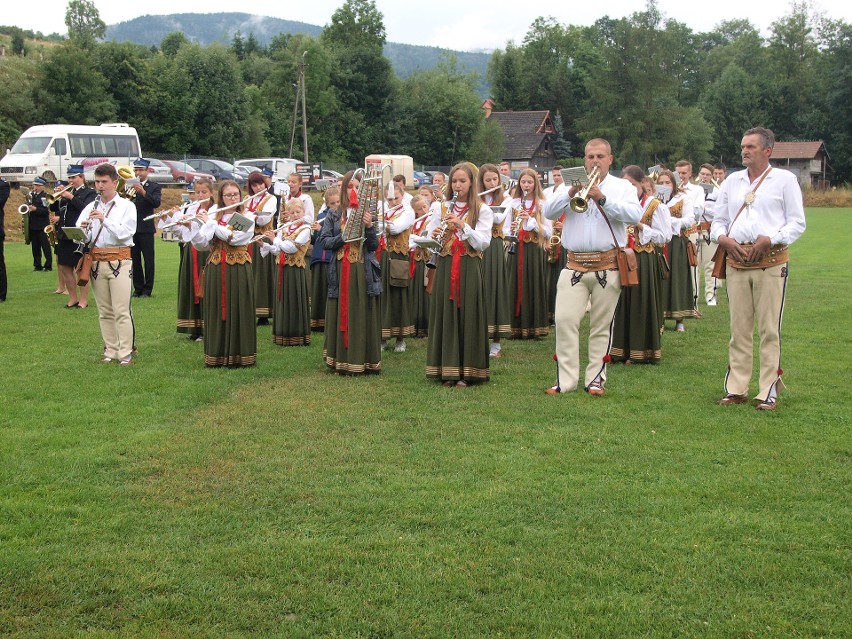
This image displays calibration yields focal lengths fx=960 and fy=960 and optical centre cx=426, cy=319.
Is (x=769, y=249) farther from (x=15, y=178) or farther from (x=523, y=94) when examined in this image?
(x=523, y=94)

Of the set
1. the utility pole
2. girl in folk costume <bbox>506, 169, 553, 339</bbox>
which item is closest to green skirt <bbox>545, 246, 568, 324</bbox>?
girl in folk costume <bbox>506, 169, 553, 339</bbox>

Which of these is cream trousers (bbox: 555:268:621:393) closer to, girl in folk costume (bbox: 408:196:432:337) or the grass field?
the grass field

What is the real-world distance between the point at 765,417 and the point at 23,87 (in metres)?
48.8

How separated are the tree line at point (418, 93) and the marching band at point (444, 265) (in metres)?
40.3

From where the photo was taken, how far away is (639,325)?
1059 cm

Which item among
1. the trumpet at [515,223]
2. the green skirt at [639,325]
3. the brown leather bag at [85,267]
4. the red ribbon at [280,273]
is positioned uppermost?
the trumpet at [515,223]

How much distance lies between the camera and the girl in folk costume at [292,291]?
1177cm

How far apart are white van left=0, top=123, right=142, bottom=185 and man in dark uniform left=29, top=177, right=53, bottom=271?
50.1 feet

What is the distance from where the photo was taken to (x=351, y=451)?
7.13 m

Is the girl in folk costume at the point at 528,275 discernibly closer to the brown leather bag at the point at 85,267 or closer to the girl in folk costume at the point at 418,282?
the girl in folk costume at the point at 418,282

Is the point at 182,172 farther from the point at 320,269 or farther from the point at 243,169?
the point at 320,269

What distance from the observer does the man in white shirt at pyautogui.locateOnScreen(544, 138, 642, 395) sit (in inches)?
333

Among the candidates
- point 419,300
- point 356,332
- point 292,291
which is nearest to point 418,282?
point 419,300

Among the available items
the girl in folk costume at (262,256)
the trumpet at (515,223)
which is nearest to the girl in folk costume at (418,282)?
the trumpet at (515,223)
